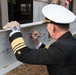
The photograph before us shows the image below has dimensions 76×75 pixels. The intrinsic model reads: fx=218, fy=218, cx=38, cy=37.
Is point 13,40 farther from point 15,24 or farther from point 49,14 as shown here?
point 49,14

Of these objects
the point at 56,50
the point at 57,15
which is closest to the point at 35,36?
the point at 57,15

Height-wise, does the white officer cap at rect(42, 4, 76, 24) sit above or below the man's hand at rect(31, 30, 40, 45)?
above

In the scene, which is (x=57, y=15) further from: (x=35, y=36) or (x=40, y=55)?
(x=35, y=36)

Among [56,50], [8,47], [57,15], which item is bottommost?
[8,47]

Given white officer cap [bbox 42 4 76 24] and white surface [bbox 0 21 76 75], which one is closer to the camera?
white officer cap [bbox 42 4 76 24]

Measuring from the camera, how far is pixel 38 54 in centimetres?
213

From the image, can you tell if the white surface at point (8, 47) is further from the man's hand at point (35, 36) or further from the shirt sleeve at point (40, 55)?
the shirt sleeve at point (40, 55)

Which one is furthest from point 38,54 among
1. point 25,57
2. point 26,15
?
→ point 26,15

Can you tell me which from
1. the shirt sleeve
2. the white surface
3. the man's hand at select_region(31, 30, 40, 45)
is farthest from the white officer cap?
the man's hand at select_region(31, 30, 40, 45)

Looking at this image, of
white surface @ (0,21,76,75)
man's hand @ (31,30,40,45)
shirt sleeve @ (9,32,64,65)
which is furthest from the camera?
man's hand @ (31,30,40,45)

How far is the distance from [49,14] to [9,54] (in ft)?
2.82

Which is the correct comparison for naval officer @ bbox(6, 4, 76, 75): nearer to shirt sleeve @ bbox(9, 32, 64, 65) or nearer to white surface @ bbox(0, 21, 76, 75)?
shirt sleeve @ bbox(9, 32, 64, 65)

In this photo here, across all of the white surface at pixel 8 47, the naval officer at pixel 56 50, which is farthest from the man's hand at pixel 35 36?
the naval officer at pixel 56 50

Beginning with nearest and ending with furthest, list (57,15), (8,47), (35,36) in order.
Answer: (57,15)
(8,47)
(35,36)
